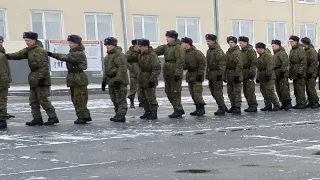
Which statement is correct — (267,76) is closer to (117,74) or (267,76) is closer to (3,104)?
(117,74)

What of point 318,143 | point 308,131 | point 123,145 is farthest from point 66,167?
point 308,131

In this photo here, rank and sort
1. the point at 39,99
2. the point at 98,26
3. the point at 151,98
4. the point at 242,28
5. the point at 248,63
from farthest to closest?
the point at 242,28 → the point at 98,26 → the point at 248,63 → the point at 151,98 → the point at 39,99

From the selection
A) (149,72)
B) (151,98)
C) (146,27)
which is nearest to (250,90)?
(151,98)

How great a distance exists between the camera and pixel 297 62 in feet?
62.4

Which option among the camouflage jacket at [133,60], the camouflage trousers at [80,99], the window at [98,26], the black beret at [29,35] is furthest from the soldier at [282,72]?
the window at [98,26]

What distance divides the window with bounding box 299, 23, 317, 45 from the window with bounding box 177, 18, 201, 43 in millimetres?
8669

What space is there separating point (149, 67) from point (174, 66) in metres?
0.66

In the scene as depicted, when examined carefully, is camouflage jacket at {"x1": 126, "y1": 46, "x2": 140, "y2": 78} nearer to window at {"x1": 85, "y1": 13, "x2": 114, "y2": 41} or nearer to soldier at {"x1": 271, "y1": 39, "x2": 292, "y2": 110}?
soldier at {"x1": 271, "y1": 39, "x2": 292, "y2": 110}

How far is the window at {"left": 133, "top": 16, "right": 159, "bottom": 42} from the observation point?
38906 mm

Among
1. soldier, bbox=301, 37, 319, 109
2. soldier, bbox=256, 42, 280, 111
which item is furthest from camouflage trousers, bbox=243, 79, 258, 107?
soldier, bbox=301, 37, 319, 109

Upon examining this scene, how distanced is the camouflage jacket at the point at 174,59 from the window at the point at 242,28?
27.1 metres

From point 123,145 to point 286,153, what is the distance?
8.49 feet

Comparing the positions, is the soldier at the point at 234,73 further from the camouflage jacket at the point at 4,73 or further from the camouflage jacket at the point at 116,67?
the camouflage jacket at the point at 4,73

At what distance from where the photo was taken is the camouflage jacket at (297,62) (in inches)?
746
